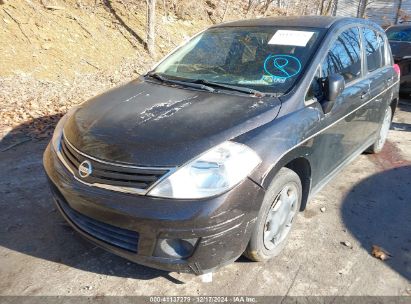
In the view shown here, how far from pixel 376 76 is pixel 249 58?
1.70m

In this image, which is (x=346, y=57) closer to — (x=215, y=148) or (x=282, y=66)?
(x=282, y=66)

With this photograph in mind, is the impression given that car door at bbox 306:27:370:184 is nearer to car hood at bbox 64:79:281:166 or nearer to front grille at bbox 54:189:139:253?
car hood at bbox 64:79:281:166

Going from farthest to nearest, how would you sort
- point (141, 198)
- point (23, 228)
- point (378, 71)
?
point (378, 71) < point (23, 228) < point (141, 198)

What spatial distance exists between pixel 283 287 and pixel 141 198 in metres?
1.19

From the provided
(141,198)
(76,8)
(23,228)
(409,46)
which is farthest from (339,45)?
(76,8)

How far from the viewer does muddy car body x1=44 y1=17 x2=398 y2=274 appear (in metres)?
2.22

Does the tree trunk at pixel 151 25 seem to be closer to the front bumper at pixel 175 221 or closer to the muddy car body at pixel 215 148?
the muddy car body at pixel 215 148

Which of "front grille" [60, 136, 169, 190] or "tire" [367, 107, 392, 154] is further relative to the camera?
"tire" [367, 107, 392, 154]

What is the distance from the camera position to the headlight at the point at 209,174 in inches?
86.2

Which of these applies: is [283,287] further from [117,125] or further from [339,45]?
[339,45]

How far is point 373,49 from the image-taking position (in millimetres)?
4266

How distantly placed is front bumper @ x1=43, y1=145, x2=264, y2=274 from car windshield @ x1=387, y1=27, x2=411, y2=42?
786cm

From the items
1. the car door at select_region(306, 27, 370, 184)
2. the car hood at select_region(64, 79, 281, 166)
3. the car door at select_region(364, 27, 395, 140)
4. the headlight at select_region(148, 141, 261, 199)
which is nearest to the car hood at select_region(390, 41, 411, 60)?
the car door at select_region(364, 27, 395, 140)

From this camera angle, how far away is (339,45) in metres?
3.43
